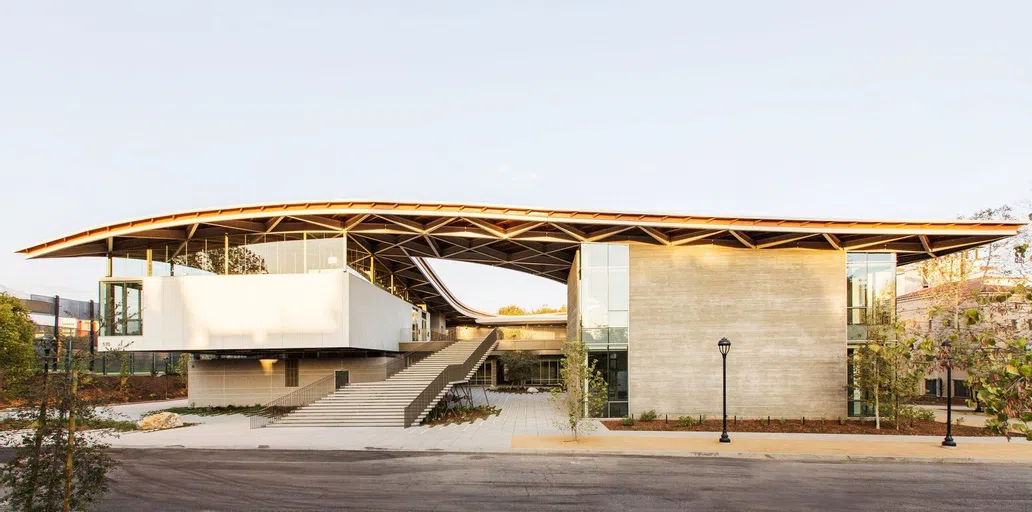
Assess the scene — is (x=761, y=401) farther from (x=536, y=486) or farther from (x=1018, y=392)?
(x=1018, y=392)

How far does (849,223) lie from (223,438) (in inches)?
1026

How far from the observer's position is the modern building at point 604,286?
1062 inches

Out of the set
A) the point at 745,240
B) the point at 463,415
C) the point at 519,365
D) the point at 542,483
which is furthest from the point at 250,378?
the point at 745,240

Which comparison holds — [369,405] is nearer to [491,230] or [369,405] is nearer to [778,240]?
[491,230]

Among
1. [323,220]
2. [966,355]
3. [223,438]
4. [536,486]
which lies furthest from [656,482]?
[323,220]

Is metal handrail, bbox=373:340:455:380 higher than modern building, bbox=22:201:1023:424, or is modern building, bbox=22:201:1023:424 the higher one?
modern building, bbox=22:201:1023:424

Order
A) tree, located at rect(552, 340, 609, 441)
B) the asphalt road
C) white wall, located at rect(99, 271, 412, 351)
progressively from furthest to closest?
white wall, located at rect(99, 271, 412, 351) → tree, located at rect(552, 340, 609, 441) → the asphalt road

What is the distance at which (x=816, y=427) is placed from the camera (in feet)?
81.1

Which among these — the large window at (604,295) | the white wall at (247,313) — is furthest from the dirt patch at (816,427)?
the white wall at (247,313)

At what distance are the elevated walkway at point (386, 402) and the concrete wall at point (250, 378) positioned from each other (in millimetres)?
4477

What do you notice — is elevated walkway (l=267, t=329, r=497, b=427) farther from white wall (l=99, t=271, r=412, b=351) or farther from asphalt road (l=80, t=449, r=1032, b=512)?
asphalt road (l=80, t=449, r=1032, b=512)

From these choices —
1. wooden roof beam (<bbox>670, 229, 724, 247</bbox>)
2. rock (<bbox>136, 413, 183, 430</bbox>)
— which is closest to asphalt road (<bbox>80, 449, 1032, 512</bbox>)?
rock (<bbox>136, 413, 183, 430</bbox>)

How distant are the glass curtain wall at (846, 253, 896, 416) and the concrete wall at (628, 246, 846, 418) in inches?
21.8

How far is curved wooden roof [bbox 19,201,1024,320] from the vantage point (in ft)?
85.9
